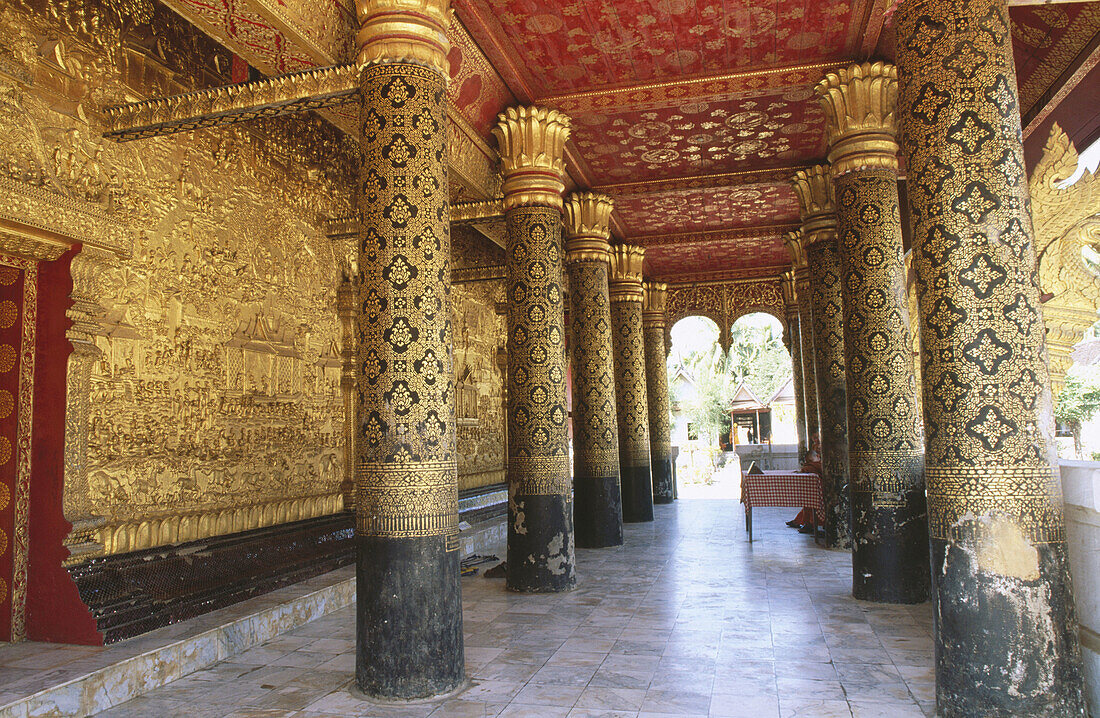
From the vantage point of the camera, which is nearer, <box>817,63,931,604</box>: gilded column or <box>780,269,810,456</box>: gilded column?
<box>817,63,931,604</box>: gilded column

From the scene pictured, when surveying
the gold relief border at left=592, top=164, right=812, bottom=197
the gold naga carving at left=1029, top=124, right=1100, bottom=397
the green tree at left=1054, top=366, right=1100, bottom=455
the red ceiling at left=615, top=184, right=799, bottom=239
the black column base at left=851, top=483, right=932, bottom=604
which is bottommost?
the black column base at left=851, top=483, right=932, bottom=604

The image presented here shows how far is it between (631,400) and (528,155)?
5.94 metres

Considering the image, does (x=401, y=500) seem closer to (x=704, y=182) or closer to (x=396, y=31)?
(x=396, y=31)

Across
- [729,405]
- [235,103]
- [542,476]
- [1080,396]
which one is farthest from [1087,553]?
[729,405]

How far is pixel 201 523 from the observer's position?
5.52 metres

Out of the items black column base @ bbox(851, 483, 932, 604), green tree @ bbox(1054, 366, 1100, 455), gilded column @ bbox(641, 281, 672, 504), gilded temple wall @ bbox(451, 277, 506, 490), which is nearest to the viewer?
black column base @ bbox(851, 483, 932, 604)

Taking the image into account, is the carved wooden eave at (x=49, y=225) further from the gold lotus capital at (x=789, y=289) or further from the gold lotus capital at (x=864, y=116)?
the gold lotus capital at (x=789, y=289)

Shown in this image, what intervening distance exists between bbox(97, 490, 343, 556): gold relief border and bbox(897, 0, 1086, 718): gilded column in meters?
5.02

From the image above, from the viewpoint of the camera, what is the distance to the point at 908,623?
208 inches

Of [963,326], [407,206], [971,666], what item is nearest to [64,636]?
[407,206]

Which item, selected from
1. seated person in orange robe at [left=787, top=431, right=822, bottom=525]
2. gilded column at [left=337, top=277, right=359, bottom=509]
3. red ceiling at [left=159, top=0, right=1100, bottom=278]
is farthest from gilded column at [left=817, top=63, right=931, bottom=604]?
gilded column at [left=337, top=277, right=359, bottom=509]

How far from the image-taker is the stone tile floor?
12.4 ft

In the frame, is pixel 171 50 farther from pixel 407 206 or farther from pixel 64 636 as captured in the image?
pixel 64 636

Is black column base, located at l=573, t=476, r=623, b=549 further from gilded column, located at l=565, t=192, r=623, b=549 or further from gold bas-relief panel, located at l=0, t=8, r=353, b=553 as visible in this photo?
gold bas-relief panel, located at l=0, t=8, r=353, b=553
